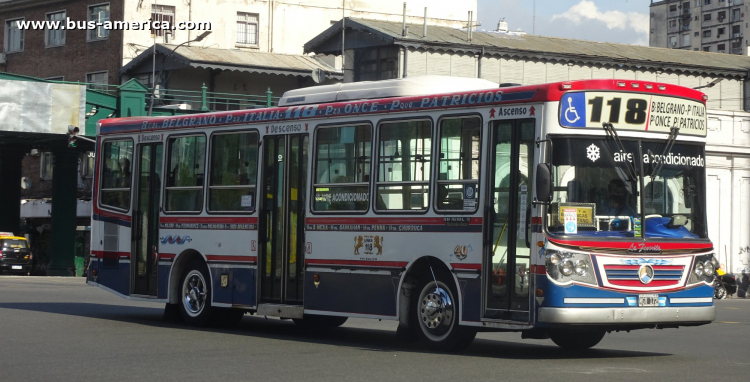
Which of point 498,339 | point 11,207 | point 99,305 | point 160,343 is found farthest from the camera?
point 11,207

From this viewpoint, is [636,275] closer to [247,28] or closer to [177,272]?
[177,272]

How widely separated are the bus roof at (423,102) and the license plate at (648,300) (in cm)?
219

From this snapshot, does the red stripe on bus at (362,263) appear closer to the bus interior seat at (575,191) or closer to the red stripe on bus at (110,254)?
the bus interior seat at (575,191)

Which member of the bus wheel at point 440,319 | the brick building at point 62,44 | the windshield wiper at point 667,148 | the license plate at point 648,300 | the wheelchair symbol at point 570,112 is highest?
the brick building at point 62,44

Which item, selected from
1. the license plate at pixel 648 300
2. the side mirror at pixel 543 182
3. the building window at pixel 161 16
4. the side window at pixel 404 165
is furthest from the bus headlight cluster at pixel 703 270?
the building window at pixel 161 16

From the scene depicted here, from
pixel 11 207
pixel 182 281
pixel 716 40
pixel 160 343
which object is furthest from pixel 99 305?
pixel 716 40

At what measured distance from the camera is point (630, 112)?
1254cm

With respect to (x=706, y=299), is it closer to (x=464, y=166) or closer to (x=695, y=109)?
(x=695, y=109)

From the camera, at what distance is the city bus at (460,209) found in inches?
478

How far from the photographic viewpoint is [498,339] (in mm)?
15961

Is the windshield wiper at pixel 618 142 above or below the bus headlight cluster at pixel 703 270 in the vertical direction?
above

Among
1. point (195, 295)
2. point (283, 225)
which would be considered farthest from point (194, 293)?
point (283, 225)

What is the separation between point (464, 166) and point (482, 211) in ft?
1.98

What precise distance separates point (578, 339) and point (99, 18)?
157 ft
